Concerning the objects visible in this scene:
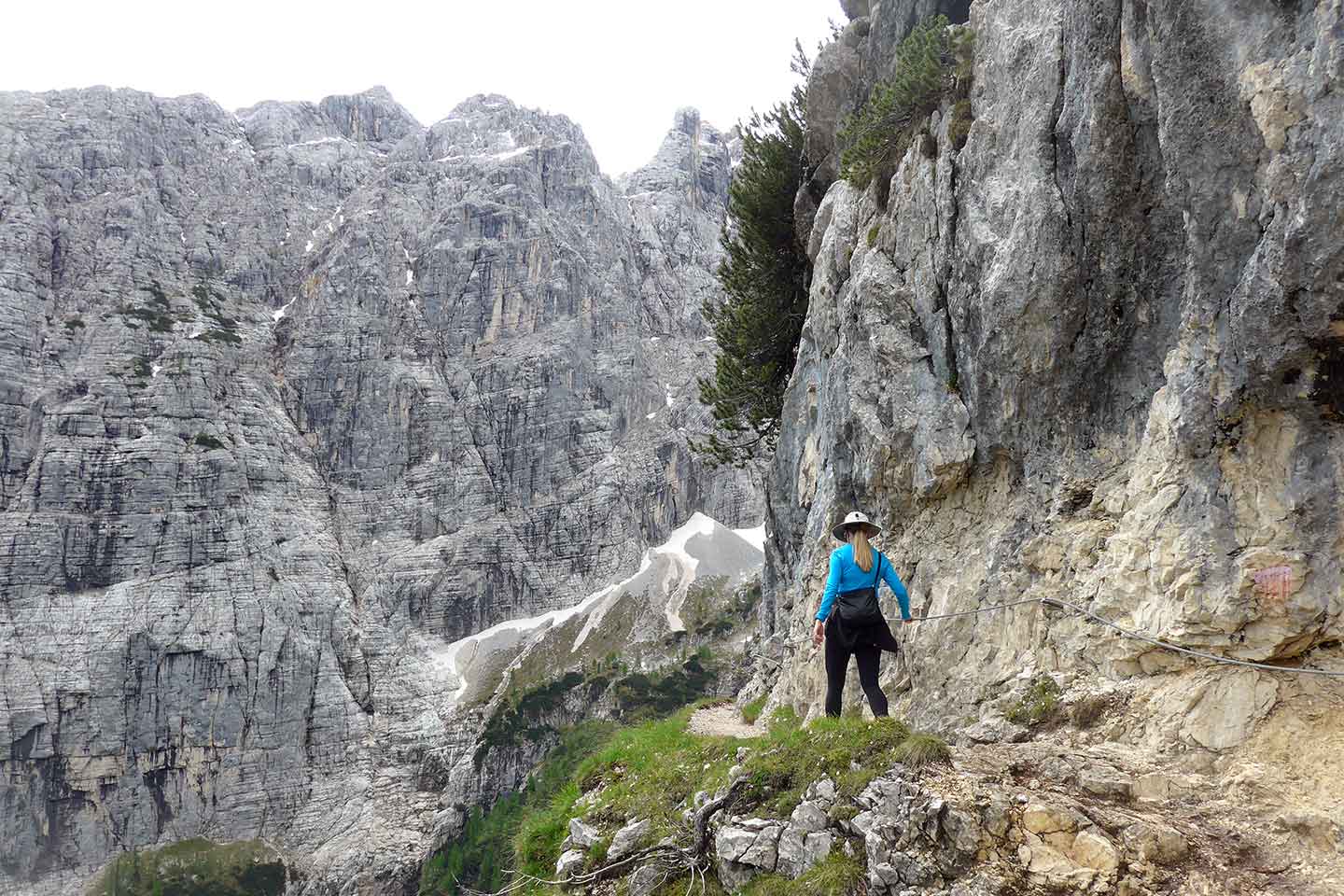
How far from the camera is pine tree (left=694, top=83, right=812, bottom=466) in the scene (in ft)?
84.4

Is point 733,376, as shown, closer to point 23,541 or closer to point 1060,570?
point 1060,570

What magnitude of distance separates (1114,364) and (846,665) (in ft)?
17.2

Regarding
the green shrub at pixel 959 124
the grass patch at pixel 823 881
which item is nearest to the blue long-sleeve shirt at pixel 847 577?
the grass patch at pixel 823 881

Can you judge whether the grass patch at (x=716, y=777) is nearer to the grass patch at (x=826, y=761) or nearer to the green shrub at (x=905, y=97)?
the grass patch at (x=826, y=761)

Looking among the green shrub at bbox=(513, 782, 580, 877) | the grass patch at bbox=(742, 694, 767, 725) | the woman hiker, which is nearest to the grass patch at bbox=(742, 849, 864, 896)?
the woman hiker

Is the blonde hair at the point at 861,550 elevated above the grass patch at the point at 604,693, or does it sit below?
above

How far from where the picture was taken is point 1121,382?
9.78 meters

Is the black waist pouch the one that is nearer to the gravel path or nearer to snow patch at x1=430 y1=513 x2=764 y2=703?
the gravel path

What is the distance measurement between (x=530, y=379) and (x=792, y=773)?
4742 inches

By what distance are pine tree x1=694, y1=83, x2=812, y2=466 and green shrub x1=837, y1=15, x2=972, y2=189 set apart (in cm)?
619

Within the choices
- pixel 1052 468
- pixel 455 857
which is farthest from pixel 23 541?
pixel 1052 468

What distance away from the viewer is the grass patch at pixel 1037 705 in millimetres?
8156

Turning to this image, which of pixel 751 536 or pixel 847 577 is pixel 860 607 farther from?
pixel 751 536

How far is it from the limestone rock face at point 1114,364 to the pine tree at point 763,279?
8776 mm
